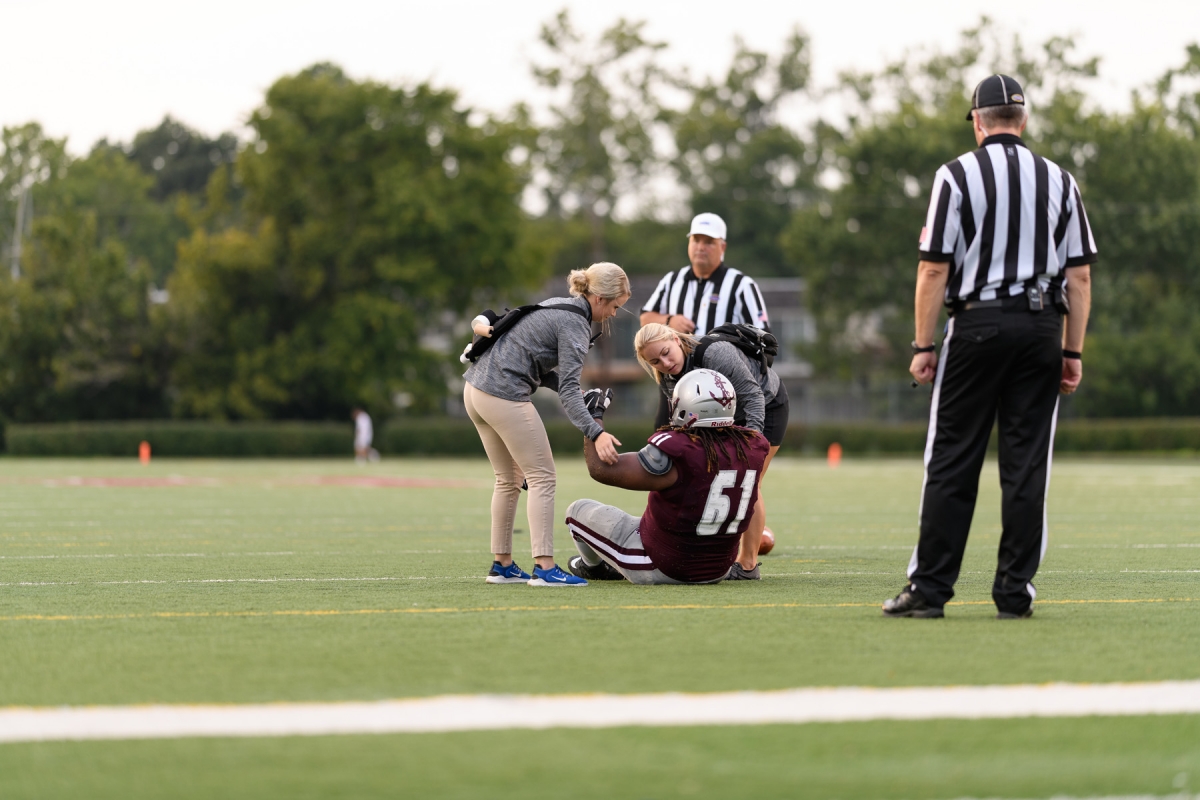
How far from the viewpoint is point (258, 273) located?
49156 mm

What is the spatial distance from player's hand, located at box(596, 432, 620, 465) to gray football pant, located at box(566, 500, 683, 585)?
1.74ft

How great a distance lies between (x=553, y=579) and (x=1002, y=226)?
9.47 ft

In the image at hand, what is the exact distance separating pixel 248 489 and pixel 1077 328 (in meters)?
17.0

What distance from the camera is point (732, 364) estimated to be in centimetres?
768

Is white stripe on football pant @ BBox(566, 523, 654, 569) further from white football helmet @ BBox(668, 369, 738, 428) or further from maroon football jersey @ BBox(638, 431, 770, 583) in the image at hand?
white football helmet @ BBox(668, 369, 738, 428)

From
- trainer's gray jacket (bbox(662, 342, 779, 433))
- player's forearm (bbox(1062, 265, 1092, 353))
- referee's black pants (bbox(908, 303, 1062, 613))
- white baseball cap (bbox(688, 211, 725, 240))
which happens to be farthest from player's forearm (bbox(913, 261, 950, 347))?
white baseball cap (bbox(688, 211, 725, 240))

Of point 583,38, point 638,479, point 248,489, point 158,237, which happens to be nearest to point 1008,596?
point 638,479

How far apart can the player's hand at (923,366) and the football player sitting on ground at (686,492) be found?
54.0 inches

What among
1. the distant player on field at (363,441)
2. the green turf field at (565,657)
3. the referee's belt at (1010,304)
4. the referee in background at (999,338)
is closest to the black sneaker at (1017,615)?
the referee in background at (999,338)

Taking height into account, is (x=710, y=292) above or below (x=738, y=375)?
above

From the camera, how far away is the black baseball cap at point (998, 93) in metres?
6.17

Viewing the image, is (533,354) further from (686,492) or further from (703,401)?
(686,492)

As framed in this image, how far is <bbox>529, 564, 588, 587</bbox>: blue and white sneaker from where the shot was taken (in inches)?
297

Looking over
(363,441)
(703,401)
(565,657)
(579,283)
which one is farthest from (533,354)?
(363,441)
